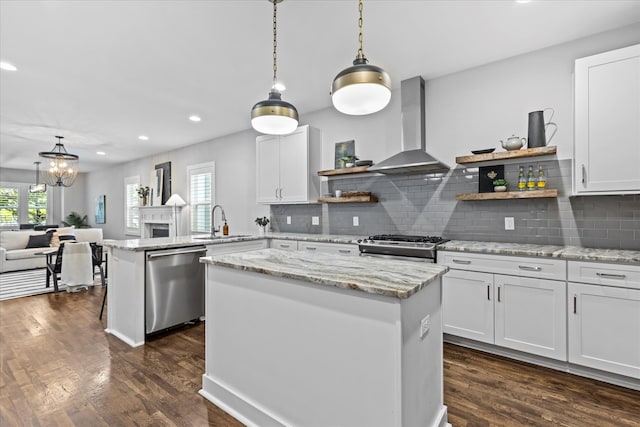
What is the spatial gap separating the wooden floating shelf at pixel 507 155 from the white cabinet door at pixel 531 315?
108cm

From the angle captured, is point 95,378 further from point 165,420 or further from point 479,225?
point 479,225

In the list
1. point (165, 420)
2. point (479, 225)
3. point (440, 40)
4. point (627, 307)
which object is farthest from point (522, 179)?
point (165, 420)

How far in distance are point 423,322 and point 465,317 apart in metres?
1.58

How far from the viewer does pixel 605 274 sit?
2.24m

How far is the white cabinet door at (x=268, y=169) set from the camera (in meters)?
4.63

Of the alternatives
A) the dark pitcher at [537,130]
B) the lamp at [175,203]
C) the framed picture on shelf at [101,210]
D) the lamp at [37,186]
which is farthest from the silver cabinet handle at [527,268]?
the lamp at [37,186]

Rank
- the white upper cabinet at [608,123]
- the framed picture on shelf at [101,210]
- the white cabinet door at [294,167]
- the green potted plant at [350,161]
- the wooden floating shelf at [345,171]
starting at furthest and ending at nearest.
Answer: the framed picture on shelf at [101,210]
the white cabinet door at [294,167]
the green potted plant at [350,161]
the wooden floating shelf at [345,171]
the white upper cabinet at [608,123]

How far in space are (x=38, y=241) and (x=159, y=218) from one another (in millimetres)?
2587

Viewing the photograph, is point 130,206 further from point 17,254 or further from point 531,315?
point 531,315

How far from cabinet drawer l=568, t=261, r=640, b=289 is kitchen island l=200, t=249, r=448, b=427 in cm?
136

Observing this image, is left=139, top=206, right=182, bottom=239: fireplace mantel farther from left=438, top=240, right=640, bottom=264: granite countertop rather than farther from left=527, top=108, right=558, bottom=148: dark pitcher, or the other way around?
left=527, top=108, right=558, bottom=148: dark pitcher

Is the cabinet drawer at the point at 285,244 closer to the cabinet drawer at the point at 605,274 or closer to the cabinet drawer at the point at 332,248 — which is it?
the cabinet drawer at the point at 332,248

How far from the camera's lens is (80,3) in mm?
2268

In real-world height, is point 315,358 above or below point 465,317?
above
